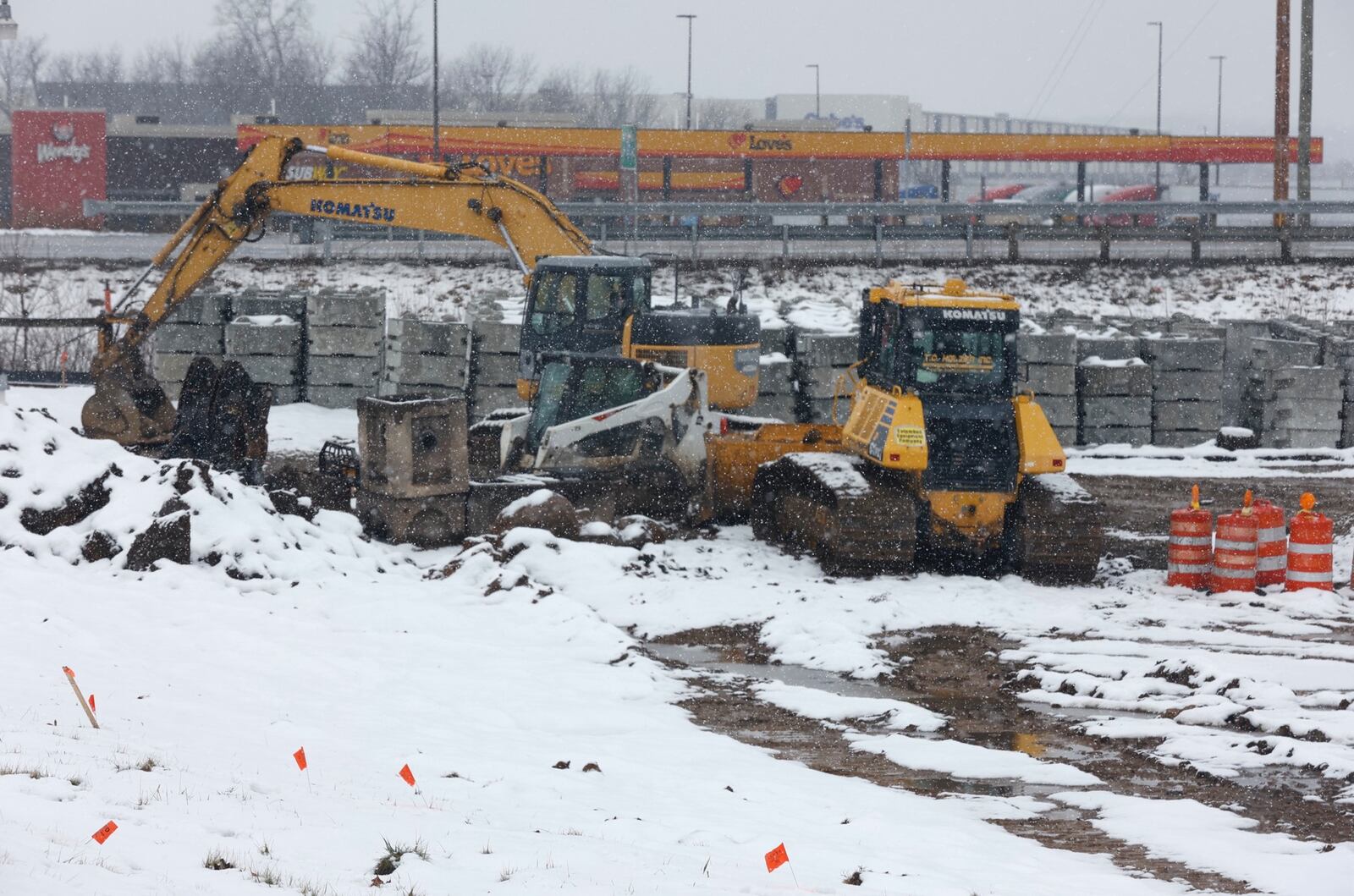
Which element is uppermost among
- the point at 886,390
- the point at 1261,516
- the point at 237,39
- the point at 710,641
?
the point at 237,39

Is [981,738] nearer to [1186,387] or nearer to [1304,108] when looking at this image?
[1186,387]

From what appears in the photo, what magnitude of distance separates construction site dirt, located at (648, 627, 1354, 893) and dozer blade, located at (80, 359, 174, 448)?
28.0ft

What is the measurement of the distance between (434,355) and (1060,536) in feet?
35.3

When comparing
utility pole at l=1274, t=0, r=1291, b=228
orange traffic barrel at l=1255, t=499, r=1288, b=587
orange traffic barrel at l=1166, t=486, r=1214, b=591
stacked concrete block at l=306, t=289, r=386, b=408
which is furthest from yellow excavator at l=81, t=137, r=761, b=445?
utility pole at l=1274, t=0, r=1291, b=228

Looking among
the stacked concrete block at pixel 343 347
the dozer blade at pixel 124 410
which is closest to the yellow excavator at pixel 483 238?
the dozer blade at pixel 124 410

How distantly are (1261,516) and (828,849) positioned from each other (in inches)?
314

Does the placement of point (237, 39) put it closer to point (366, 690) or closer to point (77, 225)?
point (77, 225)

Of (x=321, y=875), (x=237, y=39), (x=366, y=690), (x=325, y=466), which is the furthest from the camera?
(x=237, y=39)

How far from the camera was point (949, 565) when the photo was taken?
14.5 metres

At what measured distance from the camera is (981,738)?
989 centimetres

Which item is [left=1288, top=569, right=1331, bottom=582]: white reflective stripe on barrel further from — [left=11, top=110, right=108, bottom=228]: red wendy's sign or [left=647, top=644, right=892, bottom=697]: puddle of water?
[left=11, top=110, right=108, bottom=228]: red wendy's sign

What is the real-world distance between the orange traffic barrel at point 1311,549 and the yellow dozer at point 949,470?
1.62 meters

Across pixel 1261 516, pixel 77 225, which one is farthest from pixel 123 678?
pixel 77 225

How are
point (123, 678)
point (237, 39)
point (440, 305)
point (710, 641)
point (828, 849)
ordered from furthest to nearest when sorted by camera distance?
point (237, 39), point (440, 305), point (710, 641), point (123, 678), point (828, 849)
